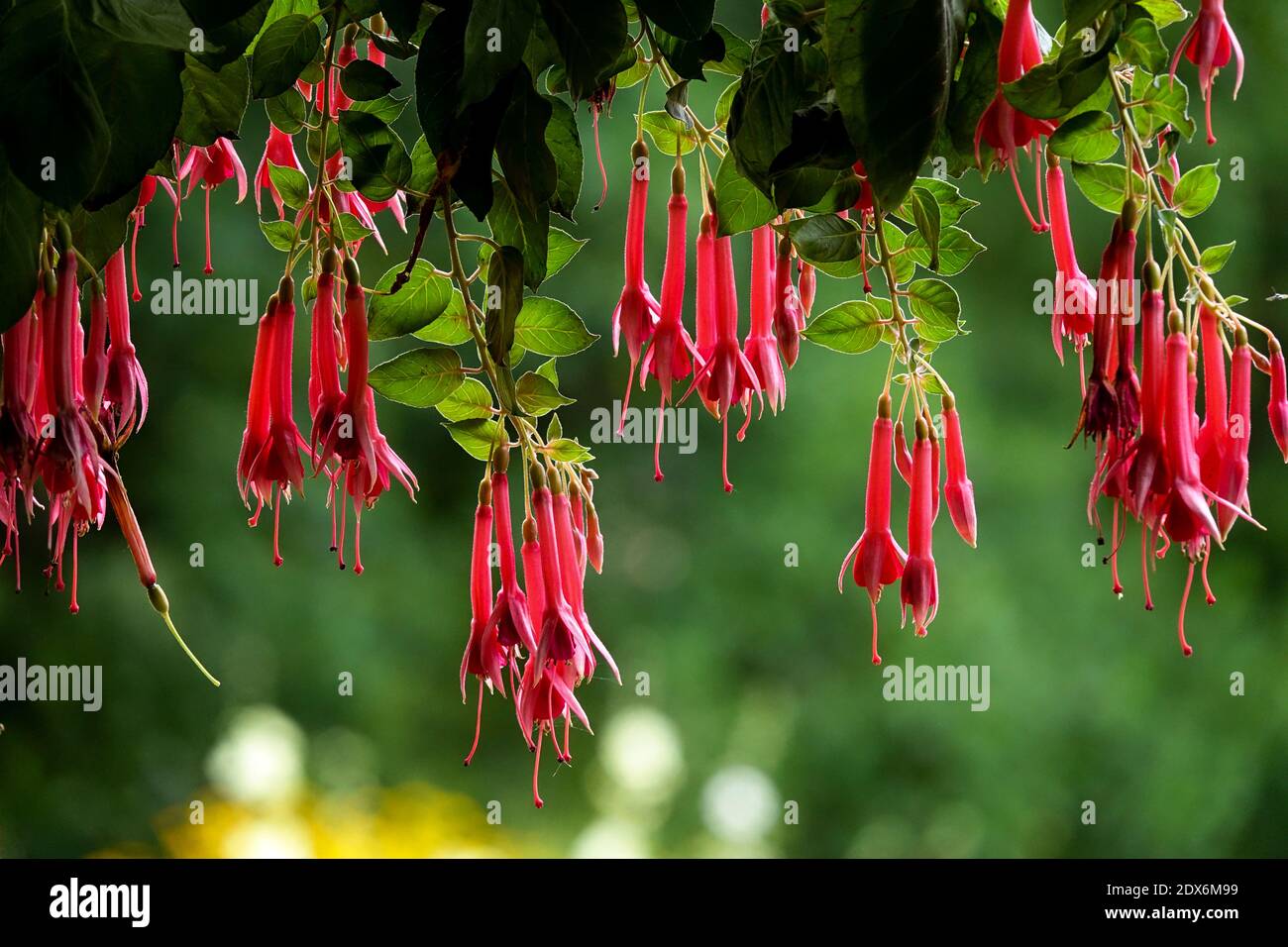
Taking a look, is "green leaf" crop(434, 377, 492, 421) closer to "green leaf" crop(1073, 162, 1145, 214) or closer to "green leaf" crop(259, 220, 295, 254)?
"green leaf" crop(259, 220, 295, 254)

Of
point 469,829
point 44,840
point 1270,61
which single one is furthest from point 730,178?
point 1270,61

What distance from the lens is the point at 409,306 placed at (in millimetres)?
389

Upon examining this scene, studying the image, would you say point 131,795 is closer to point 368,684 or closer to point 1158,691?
point 368,684

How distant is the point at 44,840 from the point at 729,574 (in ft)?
3.42

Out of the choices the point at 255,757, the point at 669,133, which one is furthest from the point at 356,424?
the point at 255,757

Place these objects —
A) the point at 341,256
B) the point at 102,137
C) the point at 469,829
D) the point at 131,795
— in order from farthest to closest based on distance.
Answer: the point at 131,795
the point at 469,829
the point at 341,256
the point at 102,137

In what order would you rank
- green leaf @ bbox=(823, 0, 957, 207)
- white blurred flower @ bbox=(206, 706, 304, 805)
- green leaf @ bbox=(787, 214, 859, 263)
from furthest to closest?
white blurred flower @ bbox=(206, 706, 304, 805) < green leaf @ bbox=(787, 214, 859, 263) < green leaf @ bbox=(823, 0, 957, 207)

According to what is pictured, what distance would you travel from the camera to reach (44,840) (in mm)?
1915

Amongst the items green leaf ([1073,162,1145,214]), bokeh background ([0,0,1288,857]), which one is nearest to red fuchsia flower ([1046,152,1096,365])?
green leaf ([1073,162,1145,214])

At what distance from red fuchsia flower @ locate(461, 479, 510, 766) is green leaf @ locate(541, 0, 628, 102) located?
0.16m

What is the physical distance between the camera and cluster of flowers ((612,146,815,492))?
0.40m

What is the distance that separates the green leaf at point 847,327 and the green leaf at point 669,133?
0.07 meters

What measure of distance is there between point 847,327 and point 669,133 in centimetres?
8

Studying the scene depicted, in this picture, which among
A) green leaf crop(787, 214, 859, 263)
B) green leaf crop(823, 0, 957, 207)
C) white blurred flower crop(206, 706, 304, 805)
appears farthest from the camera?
white blurred flower crop(206, 706, 304, 805)
